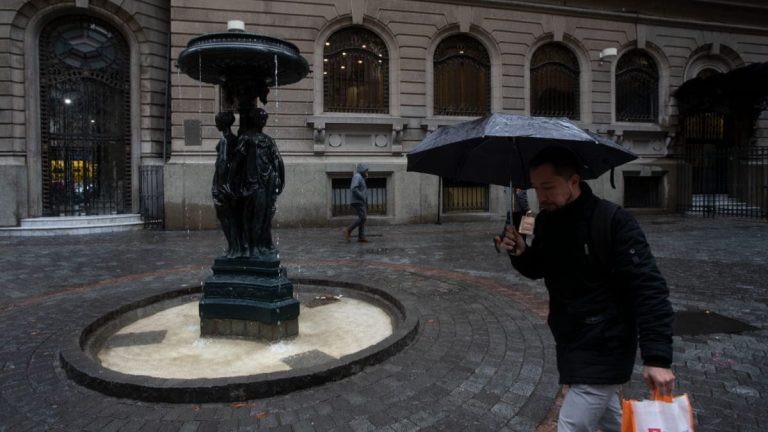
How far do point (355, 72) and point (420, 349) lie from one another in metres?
14.0

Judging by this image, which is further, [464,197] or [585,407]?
[464,197]

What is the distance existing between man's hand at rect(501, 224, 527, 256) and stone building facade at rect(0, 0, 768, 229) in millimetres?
13885

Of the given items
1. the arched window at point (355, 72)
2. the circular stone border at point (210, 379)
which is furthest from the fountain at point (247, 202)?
the arched window at point (355, 72)

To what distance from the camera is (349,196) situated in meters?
16.9

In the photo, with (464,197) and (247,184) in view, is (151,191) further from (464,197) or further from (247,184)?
(247,184)

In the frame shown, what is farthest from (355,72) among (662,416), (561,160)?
(662,416)

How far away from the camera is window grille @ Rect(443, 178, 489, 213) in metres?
18.1

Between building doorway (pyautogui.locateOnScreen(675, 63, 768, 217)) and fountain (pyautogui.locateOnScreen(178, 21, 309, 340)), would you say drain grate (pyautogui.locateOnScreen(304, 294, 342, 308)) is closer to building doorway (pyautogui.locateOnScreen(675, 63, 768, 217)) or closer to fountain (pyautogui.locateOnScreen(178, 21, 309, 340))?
fountain (pyautogui.locateOnScreen(178, 21, 309, 340))

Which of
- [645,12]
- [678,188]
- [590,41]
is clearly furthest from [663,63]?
[678,188]

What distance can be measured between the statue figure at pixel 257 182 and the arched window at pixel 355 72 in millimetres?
11701

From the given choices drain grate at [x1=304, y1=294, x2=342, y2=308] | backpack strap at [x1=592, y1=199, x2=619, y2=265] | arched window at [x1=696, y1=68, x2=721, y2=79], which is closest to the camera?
backpack strap at [x1=592, y1=199, x2=619, y2=265]

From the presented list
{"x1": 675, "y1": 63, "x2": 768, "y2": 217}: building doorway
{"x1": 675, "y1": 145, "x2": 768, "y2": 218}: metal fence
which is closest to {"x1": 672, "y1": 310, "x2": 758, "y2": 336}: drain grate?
{"x1": 675, "y1": 63, "x2": 768, "y2": 217}: building doorway

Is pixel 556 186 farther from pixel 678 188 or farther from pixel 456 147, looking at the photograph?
pixel 678 188

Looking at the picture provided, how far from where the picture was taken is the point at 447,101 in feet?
59.7
